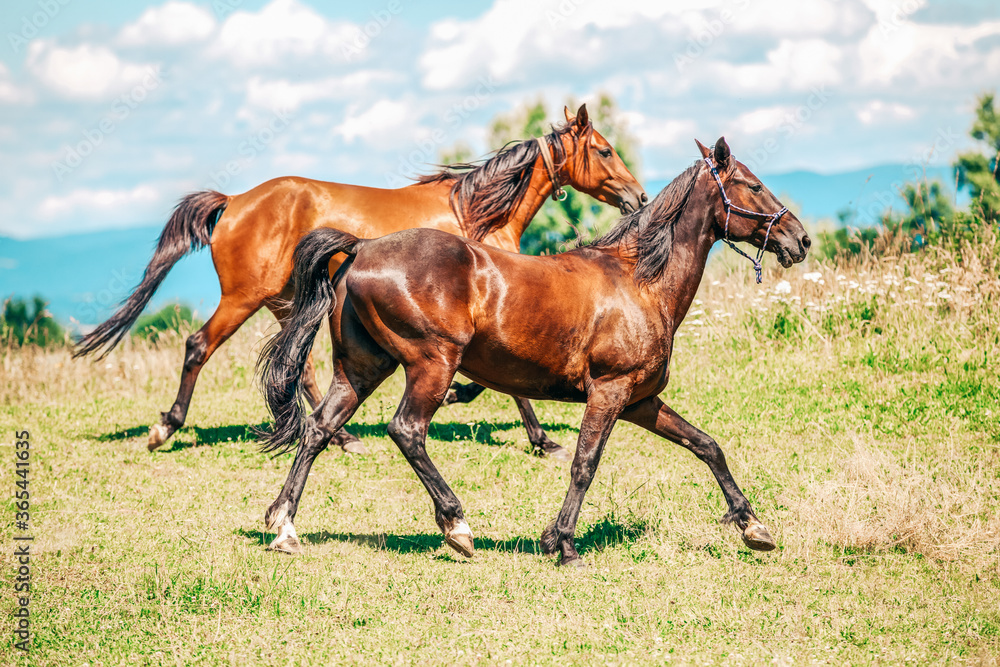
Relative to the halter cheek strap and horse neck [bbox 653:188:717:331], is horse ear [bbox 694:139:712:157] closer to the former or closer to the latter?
horse neck [bbox 653:188:717:331]

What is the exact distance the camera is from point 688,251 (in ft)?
18.2

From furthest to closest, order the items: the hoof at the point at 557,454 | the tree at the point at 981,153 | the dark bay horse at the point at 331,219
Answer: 1. the tree at the point at 981,153
2. the dark bay horse at the point at 331,219
3. the hoof at the point at 557,454

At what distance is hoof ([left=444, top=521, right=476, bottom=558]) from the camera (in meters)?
4.97

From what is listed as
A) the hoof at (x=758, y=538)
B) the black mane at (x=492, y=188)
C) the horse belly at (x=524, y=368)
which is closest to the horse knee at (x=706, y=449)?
the hoof at (x=758, y=538)

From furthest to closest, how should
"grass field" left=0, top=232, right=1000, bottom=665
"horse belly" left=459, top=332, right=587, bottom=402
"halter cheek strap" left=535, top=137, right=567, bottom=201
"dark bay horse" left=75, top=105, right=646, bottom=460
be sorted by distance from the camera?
"halter cheek strap" left=535, top=137, right=567, bottom=201
"dark bay horse" left=75, top=105, right=646, bottom=460
"horse belly" left=459, top=332, right=587, bottom=402
"grass field" left=0, top=232, right=1000, bottom=665

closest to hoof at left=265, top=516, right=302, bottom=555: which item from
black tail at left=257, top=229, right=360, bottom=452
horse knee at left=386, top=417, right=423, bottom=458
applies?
black tail at left=257, top=229, right=360, bottom=452

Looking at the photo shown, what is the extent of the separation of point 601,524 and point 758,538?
1079mm

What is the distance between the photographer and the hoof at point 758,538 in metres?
5.18

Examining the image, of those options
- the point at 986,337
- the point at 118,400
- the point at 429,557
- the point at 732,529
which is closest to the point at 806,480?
the point at 732,529

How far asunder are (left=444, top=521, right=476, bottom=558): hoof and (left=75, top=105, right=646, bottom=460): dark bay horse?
2870 millimetres

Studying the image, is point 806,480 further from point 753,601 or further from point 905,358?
point 905,358

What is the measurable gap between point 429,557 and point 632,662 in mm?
1788

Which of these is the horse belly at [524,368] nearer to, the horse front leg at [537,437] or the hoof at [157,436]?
the horse front leg at [537,437]

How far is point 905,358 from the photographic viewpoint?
9.31m
